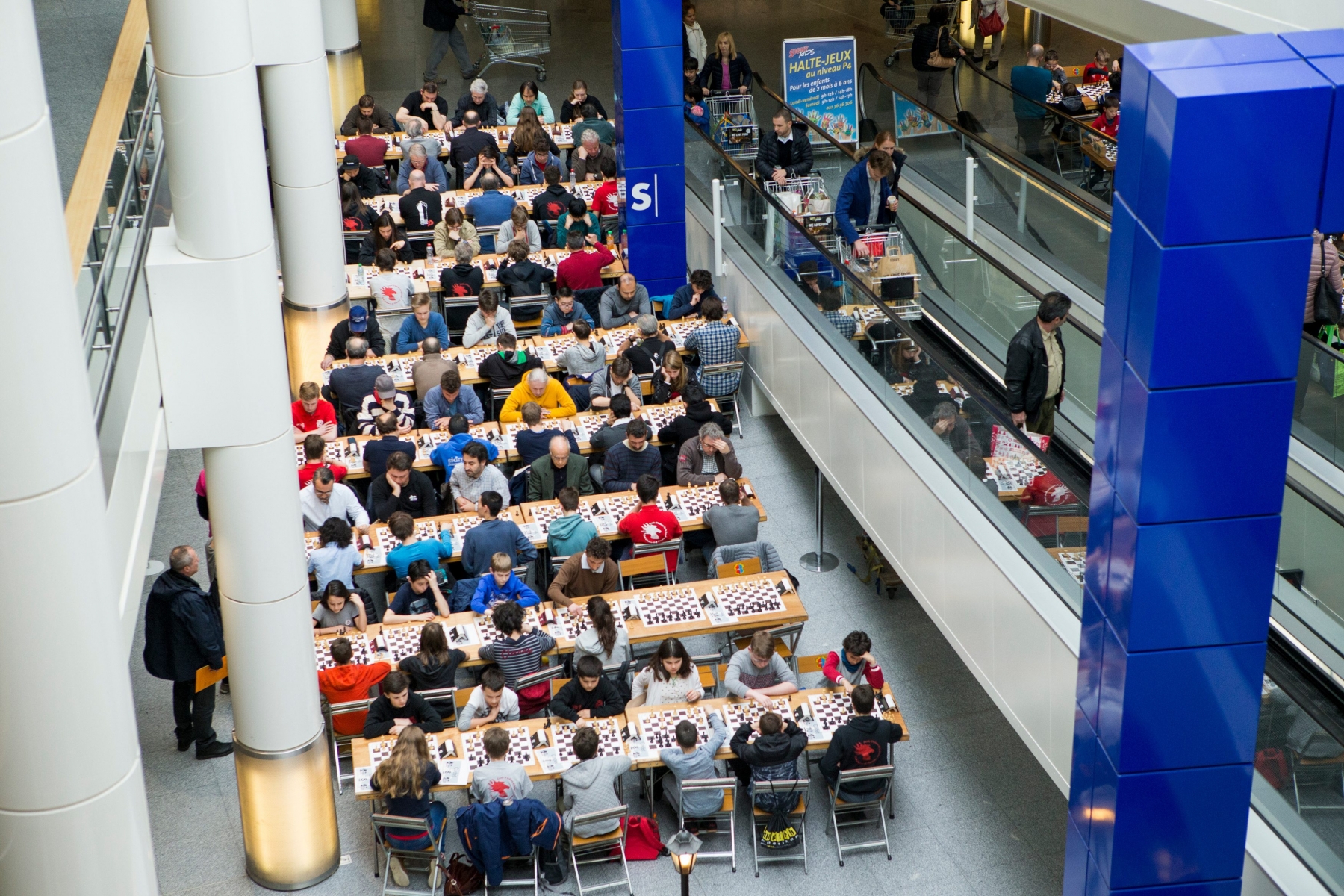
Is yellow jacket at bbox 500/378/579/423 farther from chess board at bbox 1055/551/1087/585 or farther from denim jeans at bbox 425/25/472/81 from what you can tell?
denim jeans at bbox 425/25/472/81

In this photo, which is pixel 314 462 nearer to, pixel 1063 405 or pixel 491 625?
pixel 491 625

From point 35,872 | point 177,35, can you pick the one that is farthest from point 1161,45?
point 35,872

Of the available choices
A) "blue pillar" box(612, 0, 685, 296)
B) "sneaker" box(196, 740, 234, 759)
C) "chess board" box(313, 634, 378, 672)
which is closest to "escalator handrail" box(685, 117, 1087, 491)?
"blue pillar" box(612, 0, 685, 296)

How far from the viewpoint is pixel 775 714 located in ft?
25.5

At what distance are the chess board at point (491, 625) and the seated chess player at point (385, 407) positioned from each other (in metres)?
2.34

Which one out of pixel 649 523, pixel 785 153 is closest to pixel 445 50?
pixel 785 153

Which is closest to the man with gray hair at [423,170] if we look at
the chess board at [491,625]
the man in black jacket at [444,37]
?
the man in black jacket at [444,37]

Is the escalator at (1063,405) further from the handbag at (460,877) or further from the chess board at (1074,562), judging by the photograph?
the handbag at (460,877)

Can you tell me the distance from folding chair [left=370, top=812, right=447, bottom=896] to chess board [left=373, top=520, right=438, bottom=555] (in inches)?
89.9

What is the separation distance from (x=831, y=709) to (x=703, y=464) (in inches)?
105

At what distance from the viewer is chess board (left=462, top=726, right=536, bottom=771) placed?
7895 millimetres

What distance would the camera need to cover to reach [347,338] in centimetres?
1197

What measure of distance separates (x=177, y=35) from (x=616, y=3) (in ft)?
22.7

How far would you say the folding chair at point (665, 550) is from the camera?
9656 millimetres
